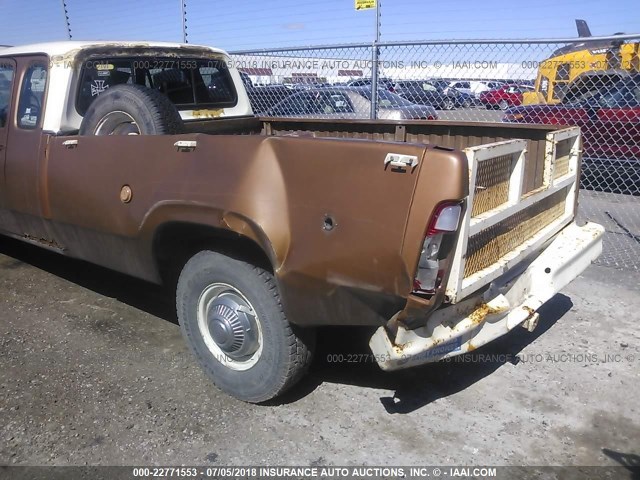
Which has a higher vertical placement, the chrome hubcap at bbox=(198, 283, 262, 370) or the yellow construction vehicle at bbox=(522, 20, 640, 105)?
the yellow construction vehicle at bbox=(522, 20, 640, 105)

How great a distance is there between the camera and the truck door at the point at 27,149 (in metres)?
4.09

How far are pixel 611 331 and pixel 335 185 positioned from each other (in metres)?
2.73

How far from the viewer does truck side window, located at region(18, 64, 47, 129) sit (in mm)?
4211

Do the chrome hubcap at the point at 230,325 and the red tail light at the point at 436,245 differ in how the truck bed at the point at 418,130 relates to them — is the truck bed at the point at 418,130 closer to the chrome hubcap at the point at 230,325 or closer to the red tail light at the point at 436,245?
the red tail light at the point at 436,245

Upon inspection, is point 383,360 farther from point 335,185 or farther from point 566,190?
point 566,190

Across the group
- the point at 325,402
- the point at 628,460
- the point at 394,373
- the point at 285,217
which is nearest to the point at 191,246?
the point at 285,217

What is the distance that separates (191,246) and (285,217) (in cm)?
89

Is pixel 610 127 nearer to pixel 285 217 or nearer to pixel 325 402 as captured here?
pixel 325 402

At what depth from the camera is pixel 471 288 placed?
8.61 feet

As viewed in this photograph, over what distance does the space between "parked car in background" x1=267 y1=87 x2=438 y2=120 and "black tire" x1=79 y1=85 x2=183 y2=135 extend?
4626 mm

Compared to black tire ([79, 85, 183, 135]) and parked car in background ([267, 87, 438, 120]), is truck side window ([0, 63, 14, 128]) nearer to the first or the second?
black tire ([79, 85, 183, 135])

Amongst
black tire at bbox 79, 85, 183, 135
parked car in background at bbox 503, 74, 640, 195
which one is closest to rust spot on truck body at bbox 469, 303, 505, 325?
black tire at bbox 79, 85, 183, 135

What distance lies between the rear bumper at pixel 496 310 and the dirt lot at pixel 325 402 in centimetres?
47

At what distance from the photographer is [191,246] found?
329cm
